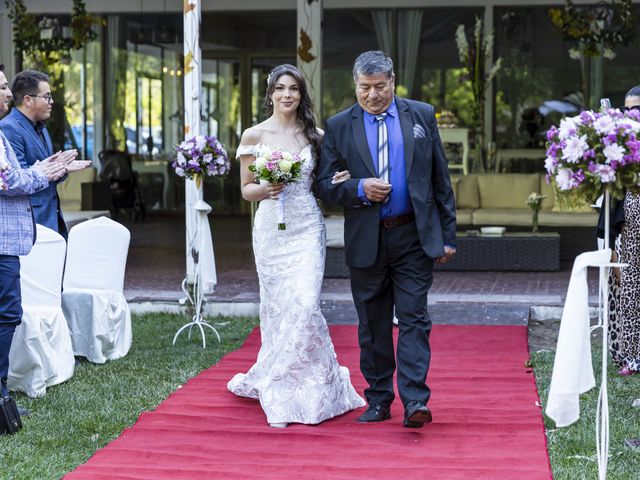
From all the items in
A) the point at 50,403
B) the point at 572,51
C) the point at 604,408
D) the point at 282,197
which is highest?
the point at 572,51

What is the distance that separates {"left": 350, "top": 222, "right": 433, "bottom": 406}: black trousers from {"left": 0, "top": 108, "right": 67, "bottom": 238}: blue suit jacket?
7.79ft

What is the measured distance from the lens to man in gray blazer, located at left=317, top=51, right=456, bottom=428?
5328 mm

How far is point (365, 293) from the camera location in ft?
18.3

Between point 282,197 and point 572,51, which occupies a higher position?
point 572,51

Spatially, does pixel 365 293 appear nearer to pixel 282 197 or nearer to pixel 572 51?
pixel 282 197

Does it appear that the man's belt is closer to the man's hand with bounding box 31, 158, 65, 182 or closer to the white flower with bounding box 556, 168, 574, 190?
the white flower with bounding box 556, 168, 574, 190

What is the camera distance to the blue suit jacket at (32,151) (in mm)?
6777

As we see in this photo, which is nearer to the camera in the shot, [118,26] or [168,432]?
[168,432]

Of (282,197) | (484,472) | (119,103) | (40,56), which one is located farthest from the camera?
(119,103)

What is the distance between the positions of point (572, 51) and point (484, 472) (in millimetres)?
12621

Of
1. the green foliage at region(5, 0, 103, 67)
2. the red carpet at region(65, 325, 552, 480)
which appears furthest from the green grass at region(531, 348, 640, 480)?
the green foliage at region(5, 0, 103, 67)

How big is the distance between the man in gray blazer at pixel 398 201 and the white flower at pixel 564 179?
1085 mm

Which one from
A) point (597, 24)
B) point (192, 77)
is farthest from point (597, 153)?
point (597, 24)

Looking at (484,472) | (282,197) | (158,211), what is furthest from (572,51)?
(484,472)
